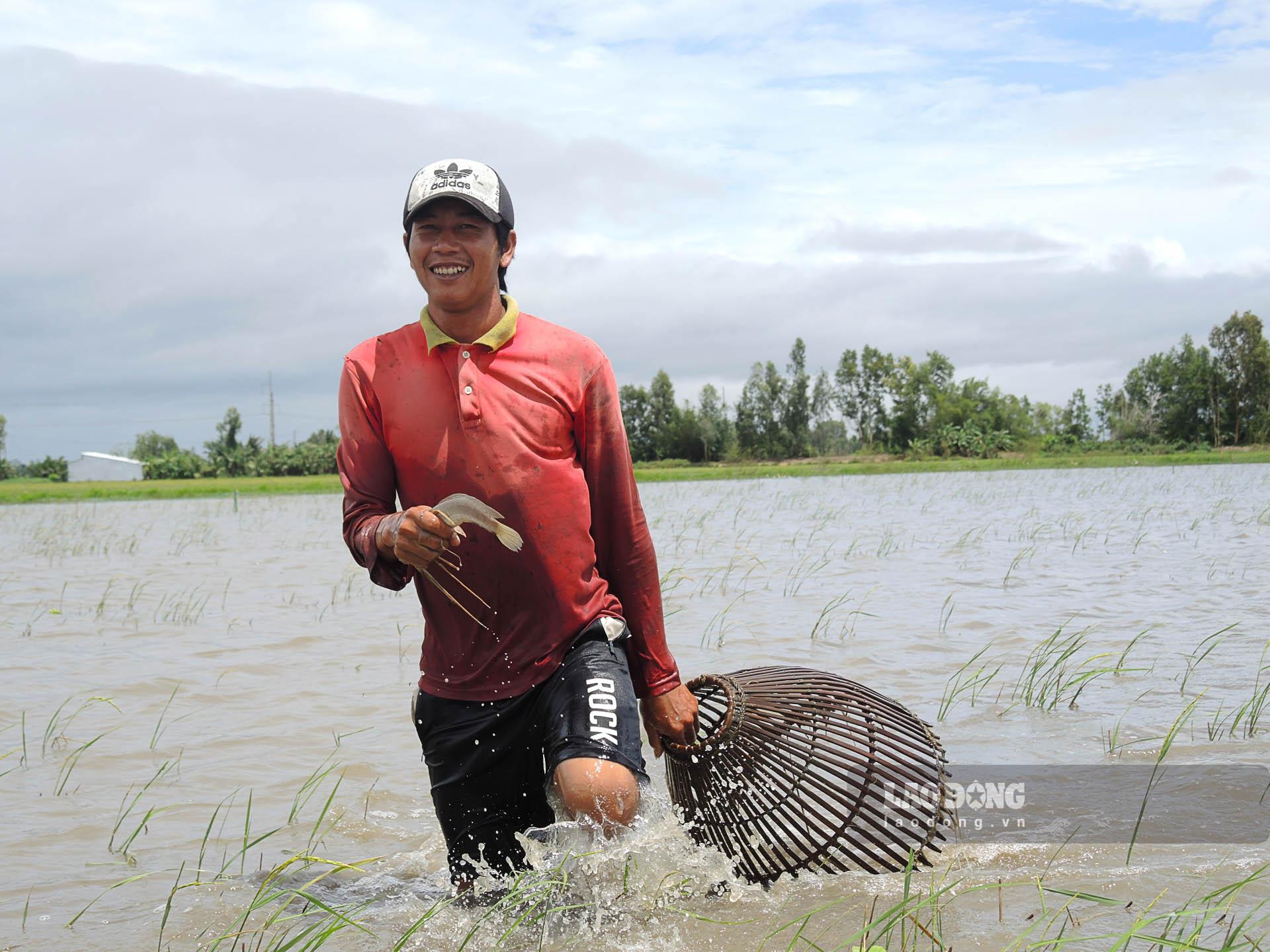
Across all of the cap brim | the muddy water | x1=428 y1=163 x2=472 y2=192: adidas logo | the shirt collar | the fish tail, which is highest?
x1=428 y1=163 x2=472 y2=192: adidas logo

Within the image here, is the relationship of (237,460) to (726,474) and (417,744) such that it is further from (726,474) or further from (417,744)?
(417,744)

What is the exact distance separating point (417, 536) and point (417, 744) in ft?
10.1

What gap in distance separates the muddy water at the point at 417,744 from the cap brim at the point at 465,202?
1.58 m

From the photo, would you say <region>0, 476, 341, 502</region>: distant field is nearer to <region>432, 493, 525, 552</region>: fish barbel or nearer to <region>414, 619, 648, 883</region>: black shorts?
<region>414, 619, 648, 883</region>: black shorts

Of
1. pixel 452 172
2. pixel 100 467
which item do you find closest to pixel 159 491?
pixel 452 172

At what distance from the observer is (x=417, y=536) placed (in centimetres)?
254

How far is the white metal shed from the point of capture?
80.6 m

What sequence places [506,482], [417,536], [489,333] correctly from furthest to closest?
1. [489,333]
2. [506,482]
3. [417,536]

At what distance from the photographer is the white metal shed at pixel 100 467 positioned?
3174 inches

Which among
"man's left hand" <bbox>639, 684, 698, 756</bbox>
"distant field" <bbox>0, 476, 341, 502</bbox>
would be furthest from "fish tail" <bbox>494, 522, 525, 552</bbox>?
"distant field" <bbox>0, 476, 341, 502</bbox>

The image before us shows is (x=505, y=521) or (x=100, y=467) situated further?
(x=100, y=467)

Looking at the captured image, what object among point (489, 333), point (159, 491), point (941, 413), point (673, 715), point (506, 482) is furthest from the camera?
point (941, 413)

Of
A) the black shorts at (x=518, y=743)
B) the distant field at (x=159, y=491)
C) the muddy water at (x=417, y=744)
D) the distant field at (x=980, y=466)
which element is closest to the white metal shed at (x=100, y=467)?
the distant field at (x=159, y=491)

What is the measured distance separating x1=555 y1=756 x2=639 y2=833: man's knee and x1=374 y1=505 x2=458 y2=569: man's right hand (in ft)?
1.99
